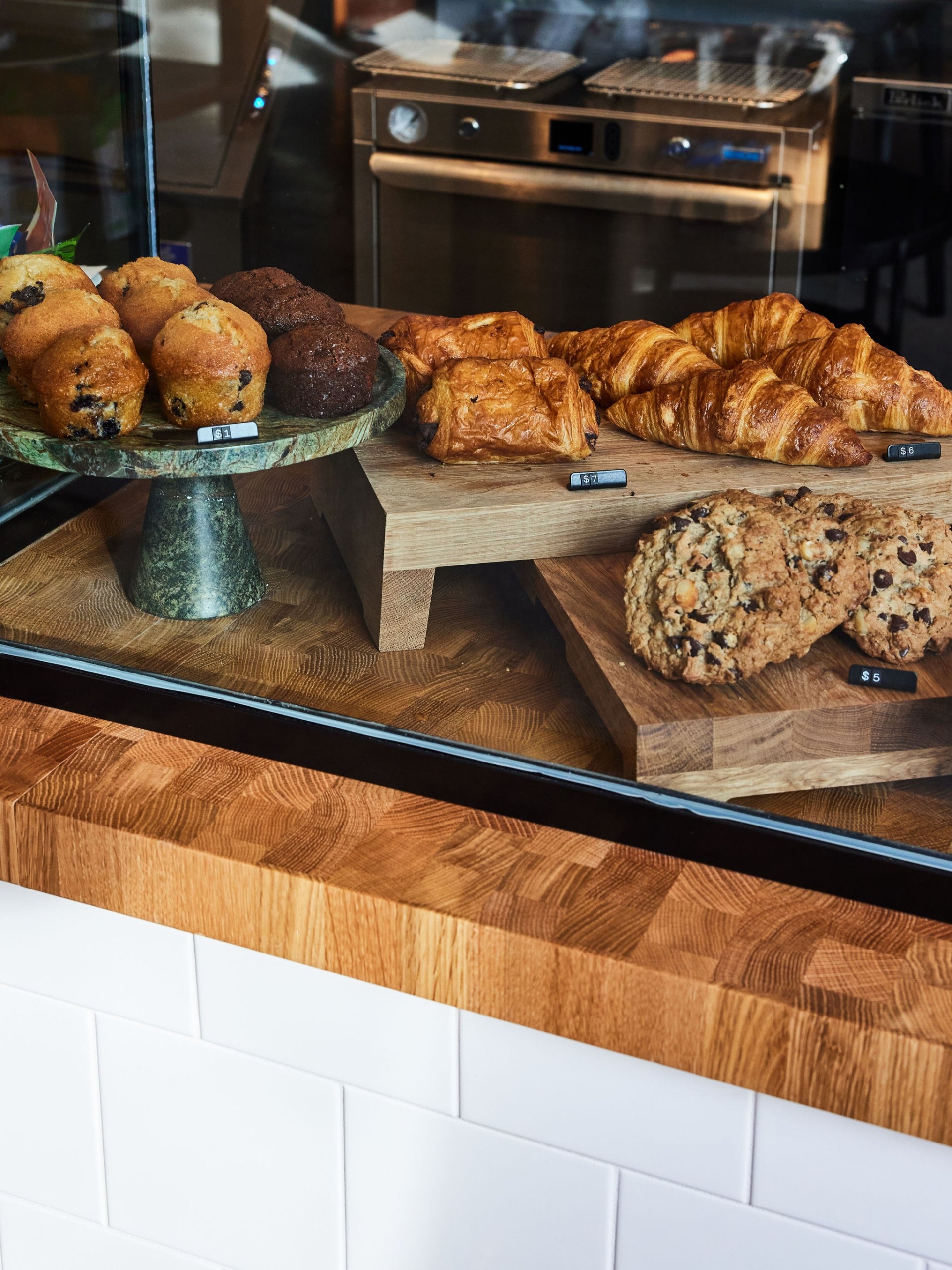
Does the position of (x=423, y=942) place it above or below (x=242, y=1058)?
above

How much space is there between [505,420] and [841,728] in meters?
0.32

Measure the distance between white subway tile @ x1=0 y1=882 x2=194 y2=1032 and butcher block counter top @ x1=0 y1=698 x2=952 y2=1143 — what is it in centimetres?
7

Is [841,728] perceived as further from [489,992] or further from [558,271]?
[558,271]

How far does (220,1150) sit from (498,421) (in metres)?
0.55

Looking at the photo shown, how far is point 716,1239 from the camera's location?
74cm

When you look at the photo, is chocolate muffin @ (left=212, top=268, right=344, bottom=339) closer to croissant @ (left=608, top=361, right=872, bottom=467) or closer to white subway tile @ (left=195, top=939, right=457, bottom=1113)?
croissant @ (left=608, top=361, right=872, bottom=467)

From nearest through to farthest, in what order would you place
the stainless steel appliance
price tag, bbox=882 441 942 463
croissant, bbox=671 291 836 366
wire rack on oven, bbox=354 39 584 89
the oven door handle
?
1. price tag, bbox=882 441 942 463
2. croissant, bbox=671 291 836 366
3. the stainless steel appliance
4. the oven door handle
5. wire rack on oven, bbox=354 39 584 89

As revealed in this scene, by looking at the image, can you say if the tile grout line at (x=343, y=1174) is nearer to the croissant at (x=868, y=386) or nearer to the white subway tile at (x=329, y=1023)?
the white subway tile at (x=329, y=1023)

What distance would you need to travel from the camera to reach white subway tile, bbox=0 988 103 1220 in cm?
91

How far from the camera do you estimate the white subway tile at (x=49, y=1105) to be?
91cm

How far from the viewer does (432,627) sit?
76cm

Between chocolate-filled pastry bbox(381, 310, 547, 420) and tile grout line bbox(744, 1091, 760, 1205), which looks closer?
tile grout line bbox(744, 1091, 760, 1205)

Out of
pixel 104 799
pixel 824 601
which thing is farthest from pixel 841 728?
pixel 104 799

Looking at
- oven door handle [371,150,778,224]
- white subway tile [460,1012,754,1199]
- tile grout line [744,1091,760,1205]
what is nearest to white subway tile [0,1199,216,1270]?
white subway tile [460,1012,754,1199]
